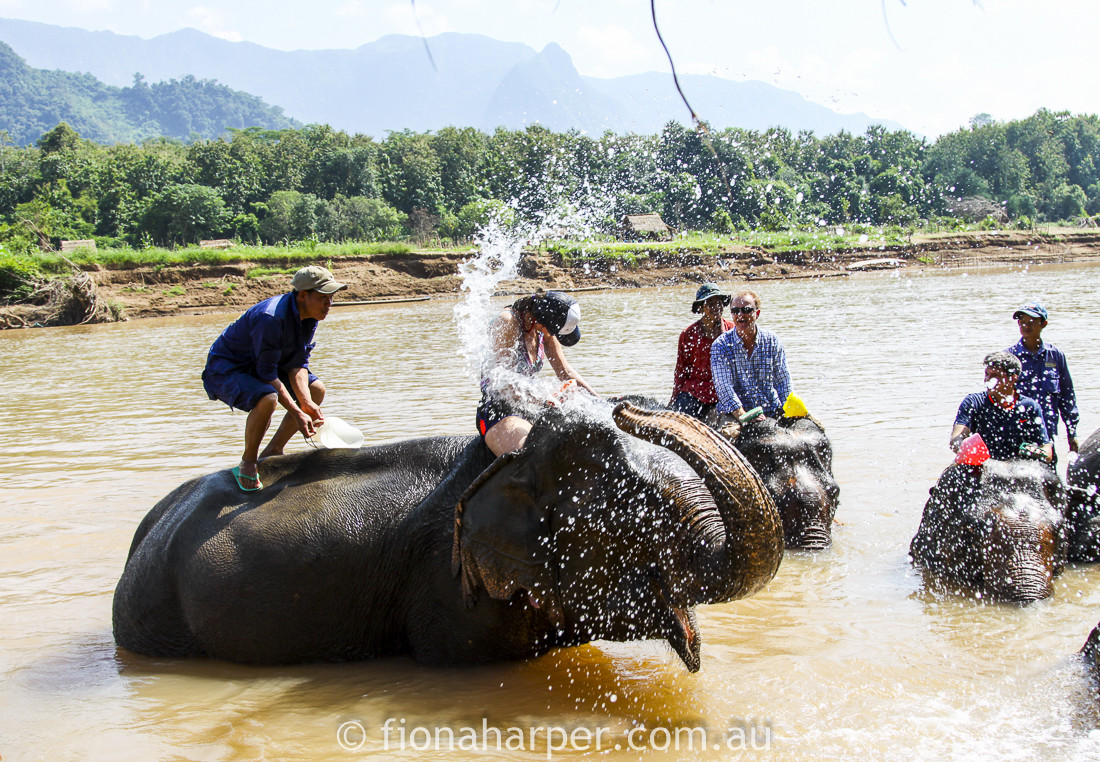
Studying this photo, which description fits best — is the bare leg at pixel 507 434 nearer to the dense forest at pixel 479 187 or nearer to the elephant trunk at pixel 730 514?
the elephant trunk at pixel 730 514

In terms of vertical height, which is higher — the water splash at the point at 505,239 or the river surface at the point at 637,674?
the water splash at the point at 505,239

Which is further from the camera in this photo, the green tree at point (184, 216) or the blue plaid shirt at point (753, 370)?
the green tree at point (184, 216)

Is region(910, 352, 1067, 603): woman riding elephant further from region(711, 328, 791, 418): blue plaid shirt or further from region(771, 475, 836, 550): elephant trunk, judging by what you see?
region(711, 328, 791, 418): blue plaid shirt

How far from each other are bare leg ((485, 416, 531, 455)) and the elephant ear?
0.62 ft

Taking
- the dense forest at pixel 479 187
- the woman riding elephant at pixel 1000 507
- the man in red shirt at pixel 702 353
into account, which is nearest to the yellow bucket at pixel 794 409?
the man in red shirt at pixel 702 353

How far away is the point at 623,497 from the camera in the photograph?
3057 millimetres

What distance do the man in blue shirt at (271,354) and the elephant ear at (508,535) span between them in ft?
4.23

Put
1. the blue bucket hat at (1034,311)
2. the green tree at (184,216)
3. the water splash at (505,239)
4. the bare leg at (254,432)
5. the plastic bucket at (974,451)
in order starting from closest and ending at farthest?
the bare leg at (254,432) → the plastic bucket at (974,451) → the blue bucket hat at (1034,311) → the water splash at (505,239) → the green tree at (184,216)

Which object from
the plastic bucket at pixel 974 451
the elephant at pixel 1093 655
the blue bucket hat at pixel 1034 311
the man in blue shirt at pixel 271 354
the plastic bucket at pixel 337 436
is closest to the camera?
the elephant at pixel 1093 655

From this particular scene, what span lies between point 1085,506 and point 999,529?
3.02 ft

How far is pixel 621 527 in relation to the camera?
3.06m

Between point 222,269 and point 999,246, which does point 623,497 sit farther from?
point 999,246

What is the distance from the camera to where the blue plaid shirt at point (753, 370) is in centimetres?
578

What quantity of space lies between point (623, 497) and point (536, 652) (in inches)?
39.1
